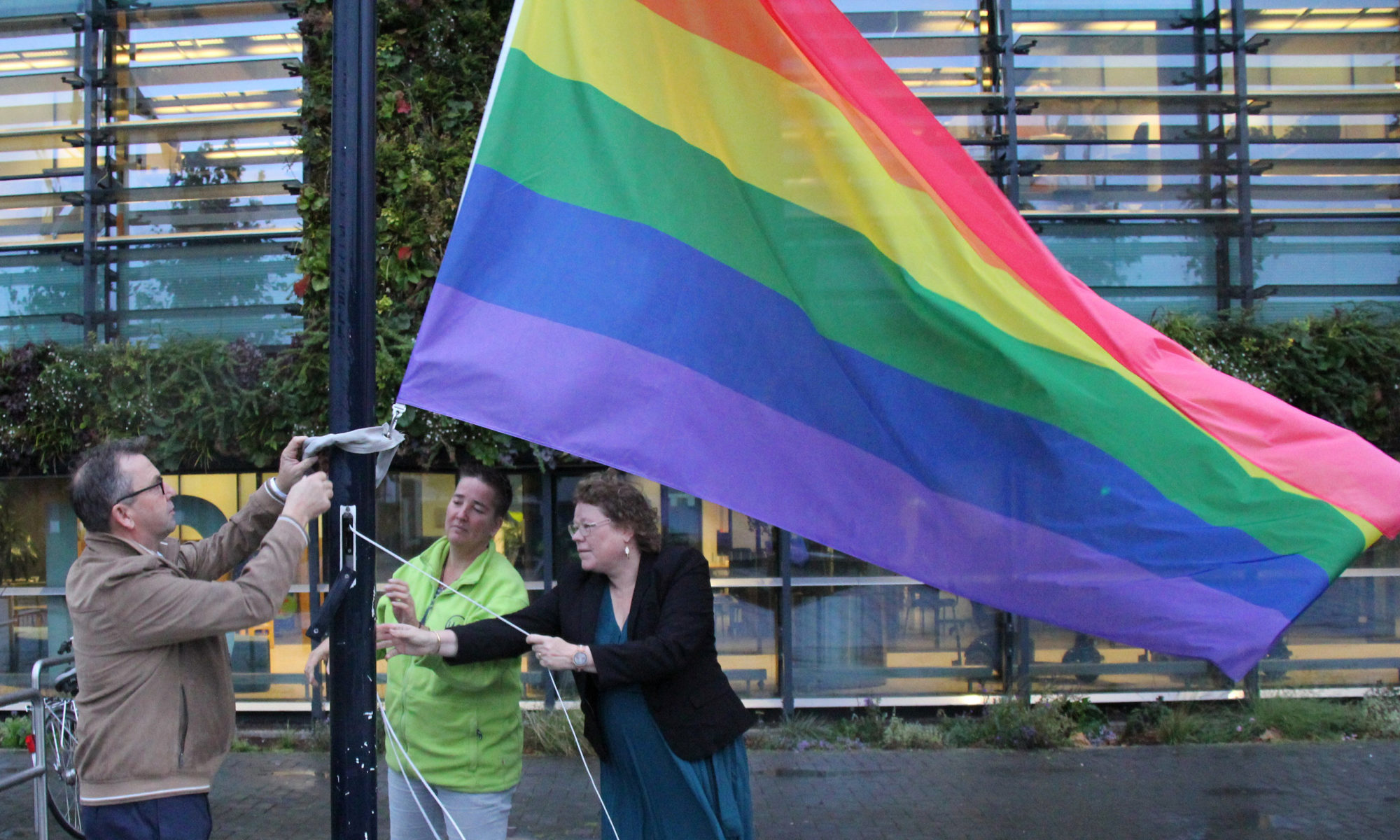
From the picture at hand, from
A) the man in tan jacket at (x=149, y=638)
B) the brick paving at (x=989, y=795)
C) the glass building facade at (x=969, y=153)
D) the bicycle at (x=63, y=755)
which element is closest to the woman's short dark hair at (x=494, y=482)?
the man in tan jacket at (x=149, y=638)

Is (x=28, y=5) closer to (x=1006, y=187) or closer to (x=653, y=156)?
(x=1006, y=187)

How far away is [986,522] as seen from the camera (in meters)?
3.15

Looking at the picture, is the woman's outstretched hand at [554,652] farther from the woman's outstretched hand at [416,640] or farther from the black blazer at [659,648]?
the woman's outstretched hand at [416,640]

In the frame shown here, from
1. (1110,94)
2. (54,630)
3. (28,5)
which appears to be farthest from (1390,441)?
(28,5)

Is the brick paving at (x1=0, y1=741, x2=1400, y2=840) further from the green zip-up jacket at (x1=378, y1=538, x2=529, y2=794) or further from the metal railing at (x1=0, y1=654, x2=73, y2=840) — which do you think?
the green zip-up jacket at (x1=378, y1=538, x2=529, y2=794)

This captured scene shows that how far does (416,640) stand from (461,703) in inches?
17.5

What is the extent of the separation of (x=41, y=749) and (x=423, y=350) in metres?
4.56

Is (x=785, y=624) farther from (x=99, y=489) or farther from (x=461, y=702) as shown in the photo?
(x=99, y=489)

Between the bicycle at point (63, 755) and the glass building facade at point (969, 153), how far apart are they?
247 cm

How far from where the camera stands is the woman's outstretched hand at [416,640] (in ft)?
10.8

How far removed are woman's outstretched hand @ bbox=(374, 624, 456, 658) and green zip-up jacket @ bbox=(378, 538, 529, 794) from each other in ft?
0.50

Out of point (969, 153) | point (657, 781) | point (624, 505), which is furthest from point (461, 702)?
point (969, 153)

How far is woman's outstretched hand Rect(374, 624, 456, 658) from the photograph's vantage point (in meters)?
3.29

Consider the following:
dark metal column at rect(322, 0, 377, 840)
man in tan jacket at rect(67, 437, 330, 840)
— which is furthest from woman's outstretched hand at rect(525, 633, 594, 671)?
man in tan jacket at rect(67, 437, 330, 840)
